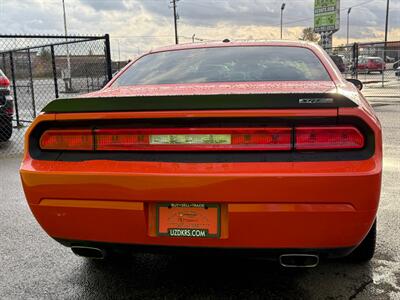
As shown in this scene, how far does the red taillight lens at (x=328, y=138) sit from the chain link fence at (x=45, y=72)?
678cm

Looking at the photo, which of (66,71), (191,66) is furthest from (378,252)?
(66,71)

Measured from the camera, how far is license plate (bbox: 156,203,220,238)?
93.0 inches

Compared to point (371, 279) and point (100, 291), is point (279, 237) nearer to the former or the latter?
point (371, 279)

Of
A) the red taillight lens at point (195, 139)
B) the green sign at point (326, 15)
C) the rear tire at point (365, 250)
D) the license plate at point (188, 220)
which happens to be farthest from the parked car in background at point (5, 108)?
the green sign at point (326, 15)

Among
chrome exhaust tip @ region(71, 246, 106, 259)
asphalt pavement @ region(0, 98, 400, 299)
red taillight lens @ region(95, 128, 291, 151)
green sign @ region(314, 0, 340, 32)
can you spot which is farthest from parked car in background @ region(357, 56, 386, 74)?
chrome exhaust tip @ region(71, 246, 106, 259)

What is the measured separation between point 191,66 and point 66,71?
876cm

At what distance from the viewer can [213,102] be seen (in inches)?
92.9

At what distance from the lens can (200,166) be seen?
2.33 m

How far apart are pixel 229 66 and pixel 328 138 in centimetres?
132

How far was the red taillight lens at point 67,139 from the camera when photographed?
2.54 metres

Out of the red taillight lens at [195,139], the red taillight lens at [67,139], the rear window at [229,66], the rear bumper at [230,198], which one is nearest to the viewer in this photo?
the rear bumper at [230,198]

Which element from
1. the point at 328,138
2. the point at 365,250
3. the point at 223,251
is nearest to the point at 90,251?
the point at 223,251

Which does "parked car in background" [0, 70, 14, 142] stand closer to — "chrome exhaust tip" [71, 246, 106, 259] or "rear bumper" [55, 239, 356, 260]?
"chrome exhaust tip" [71, 246, 106, 259]

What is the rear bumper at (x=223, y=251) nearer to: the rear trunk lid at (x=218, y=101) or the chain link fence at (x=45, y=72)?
the rear trunk lid at (x=218, y=101)
